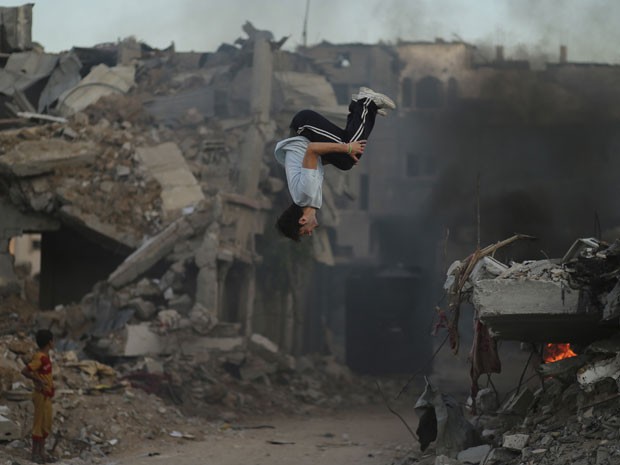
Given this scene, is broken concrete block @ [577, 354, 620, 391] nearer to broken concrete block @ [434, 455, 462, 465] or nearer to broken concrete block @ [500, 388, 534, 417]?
broken concrete block @ [434, 455, 462, 465]

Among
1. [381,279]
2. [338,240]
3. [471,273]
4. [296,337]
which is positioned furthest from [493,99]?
[471,273]

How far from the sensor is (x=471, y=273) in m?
10.5

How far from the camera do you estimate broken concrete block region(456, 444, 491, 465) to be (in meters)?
10.4

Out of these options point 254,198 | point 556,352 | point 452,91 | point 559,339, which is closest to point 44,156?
point 254,198

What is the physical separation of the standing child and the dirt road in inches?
47.6

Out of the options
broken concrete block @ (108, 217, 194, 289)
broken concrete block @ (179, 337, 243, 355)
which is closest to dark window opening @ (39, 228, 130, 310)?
broken concrete block @ (108, 217, 194, 289)

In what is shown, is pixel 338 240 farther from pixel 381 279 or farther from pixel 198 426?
pixel 198 426

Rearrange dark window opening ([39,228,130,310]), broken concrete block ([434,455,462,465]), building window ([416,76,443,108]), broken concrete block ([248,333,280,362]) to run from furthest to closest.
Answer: building window ([416,76,443,108]) < dark window opening ([39,228,130,310]) < broken concrete block ([248,333,280,362]) < broken concrete block ([434,455,462,465])

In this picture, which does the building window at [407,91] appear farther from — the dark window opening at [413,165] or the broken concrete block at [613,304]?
the broken concrete block at [613,304]

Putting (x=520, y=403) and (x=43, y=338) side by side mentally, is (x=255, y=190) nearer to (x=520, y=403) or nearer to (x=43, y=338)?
(x=43, y=338)

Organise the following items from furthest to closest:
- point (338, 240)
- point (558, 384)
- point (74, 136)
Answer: point (338, 240) → point (74, 136) → point (558, 384)

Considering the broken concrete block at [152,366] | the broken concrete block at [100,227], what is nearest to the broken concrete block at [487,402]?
the broken concrete block at [152,366]

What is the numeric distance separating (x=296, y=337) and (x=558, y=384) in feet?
51.3

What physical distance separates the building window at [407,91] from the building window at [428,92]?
1.12ft
